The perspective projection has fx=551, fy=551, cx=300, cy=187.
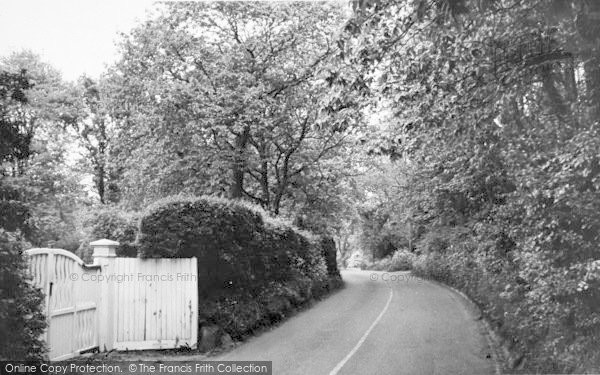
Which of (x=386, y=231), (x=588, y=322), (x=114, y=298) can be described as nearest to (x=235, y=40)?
(x=114, y=298)

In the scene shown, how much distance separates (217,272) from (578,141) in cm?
858

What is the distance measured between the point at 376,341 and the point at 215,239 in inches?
167

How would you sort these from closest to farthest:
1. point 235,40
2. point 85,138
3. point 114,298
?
point 114,298, point 235,40, point 85,138

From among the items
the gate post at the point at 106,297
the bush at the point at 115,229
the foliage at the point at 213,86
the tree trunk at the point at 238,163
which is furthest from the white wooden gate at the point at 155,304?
the tree trunk at the point at 238,163

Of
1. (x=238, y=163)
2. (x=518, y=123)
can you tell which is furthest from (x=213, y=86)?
(x=518, y=123)

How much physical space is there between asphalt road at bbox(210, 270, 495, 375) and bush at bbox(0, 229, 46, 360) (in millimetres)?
3972

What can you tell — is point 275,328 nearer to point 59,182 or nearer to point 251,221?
point 251,221

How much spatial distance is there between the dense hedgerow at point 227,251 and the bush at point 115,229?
14.2ft

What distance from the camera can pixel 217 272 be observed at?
42.2 feet

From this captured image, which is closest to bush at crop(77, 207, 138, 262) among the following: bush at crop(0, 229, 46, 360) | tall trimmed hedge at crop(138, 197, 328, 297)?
tall trimmed hedge at crop(138, 197, 328, 297)

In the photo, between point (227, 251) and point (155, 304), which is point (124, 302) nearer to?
point (155, 304)

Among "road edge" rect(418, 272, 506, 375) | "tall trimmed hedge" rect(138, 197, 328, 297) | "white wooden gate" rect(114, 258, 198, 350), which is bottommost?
"road edge" rect(418, 272, 506, 375)

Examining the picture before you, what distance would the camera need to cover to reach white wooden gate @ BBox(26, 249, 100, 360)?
28.6 ft

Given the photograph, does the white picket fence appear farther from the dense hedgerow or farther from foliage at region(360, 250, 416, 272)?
foliage at region(360, 250, 416, 272)
